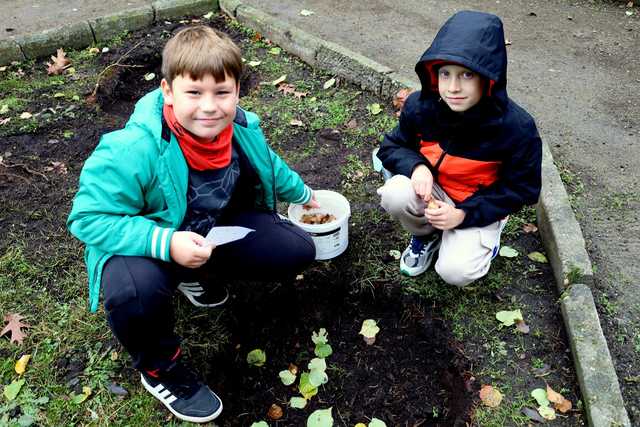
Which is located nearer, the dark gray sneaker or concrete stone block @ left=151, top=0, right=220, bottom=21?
the dark gray sneaker

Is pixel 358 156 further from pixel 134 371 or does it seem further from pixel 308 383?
pixel 134 371

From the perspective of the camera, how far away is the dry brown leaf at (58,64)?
4738mm

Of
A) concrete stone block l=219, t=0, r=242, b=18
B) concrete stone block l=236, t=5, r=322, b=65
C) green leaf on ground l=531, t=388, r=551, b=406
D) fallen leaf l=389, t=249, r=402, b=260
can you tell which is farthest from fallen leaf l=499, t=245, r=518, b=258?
concrete stone block l=219, t=0, r=242, b=18

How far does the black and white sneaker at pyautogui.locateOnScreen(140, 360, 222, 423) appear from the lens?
84.1 inches

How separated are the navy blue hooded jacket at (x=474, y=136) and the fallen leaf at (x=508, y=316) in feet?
1.45

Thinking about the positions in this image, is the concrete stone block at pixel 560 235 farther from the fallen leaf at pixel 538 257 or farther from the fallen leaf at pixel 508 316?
the fallen leaf at pixel 508 316

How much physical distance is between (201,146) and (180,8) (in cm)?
411

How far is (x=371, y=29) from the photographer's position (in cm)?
523

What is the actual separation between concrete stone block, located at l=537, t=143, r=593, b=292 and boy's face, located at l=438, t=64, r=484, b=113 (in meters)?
0.93

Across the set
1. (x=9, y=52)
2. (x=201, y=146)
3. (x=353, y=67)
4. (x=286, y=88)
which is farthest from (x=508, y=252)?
(x=9, y=52)

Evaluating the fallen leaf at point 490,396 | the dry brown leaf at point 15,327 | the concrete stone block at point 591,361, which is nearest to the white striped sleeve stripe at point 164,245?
the dry brown leaf at point 15,327

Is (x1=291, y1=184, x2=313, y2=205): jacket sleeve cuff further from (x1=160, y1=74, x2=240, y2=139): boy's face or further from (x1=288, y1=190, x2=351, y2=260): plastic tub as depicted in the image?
(x1=160, y1=74, x2=240, y2=139): boy's face

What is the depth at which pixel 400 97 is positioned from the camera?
12.8 feet

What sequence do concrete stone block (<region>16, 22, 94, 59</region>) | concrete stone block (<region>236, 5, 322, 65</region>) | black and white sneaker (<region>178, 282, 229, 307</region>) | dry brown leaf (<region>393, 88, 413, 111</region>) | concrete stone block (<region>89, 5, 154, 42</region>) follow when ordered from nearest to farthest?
black and white sneaker (<region>178, 282, 229, 307</region>) < dry brown leaf (<region>393, 88, 413, 111</region>) < concrete stone block (<region>236, 5, 322, 65</region>) < concrete stone block (<region>16, 22, 94, 59</region>) < concrete stone block (<region>89, 5, 154, 42</region>)
